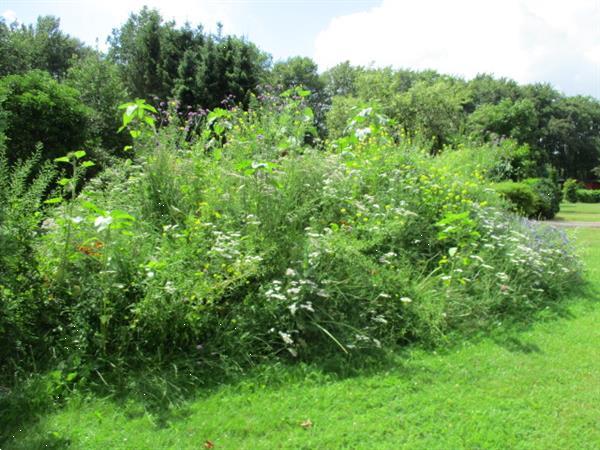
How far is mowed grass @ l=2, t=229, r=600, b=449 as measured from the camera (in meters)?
2.63

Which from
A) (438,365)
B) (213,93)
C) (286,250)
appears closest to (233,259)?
(286,250)

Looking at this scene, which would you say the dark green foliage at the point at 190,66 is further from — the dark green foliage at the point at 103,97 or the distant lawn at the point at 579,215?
the distant lawn at the point at 579,215

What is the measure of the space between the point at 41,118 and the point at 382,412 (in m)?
8.91

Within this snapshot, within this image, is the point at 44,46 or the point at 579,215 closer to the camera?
the point at 579,215

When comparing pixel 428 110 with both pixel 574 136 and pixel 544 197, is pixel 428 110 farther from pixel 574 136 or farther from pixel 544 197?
pixel 574 136

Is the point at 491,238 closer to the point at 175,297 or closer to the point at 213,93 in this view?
the point at 175,297

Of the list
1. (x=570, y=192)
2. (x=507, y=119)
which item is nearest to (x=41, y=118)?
(x=507, y=119)

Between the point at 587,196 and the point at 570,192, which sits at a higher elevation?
the point at 570,192

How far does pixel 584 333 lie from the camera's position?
14.3ft

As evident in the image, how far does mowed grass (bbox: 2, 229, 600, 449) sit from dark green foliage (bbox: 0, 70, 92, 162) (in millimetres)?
7806

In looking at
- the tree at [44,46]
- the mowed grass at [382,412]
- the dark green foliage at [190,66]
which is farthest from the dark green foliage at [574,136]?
the mowed grass at [382,412]

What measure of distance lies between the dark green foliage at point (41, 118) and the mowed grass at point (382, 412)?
7.81m

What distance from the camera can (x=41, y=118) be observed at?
360 inches

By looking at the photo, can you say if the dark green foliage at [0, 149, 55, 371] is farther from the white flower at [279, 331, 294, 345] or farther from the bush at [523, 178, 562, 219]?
the bush at [523, 178, 562, 219]
